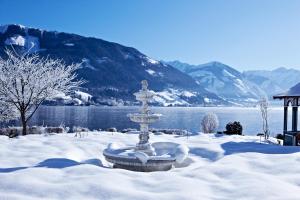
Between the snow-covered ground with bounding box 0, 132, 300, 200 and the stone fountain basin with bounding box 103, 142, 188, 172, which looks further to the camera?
the stone fountain basin with bounding box 103, 142, 188, 172

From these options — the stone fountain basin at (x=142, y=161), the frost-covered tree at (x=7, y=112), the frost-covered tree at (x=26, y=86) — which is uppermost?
the frost-covered tree at (x=26, y=86)

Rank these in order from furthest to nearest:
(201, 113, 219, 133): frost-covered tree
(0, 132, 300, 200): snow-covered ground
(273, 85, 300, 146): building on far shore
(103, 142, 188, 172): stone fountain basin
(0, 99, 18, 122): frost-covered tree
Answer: (201, 113, 219, 133): frost-covered tree → (0, 99, 18, 122): frost-covered tree → (273, 85, 300, 146): building on far shore → (103, 142, 188, 172): stone fountain basin → (0, 132, 300, 200): snow-covered ground

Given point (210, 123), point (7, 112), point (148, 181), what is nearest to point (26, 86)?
point (7, 112)

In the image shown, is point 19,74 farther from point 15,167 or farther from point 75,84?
point 15,167

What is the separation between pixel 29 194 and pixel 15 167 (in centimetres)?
440

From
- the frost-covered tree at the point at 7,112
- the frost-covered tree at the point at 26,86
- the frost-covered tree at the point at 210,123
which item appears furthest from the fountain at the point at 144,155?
the frost-covered tree at the point at 210,123

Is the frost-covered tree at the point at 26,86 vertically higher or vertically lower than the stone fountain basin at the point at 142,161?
higher

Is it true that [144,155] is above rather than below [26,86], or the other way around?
below

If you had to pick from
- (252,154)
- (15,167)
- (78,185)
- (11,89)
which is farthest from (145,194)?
(11,89)

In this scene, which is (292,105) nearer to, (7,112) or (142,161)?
(142,161)

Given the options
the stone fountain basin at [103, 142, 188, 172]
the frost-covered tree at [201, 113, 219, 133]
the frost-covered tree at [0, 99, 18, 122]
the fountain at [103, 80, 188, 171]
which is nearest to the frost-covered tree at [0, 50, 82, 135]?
the frost-covered tree at [0, 99, 18, 122]

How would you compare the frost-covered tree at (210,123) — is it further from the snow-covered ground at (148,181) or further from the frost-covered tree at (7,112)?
the snow-covered ground at (148,181)

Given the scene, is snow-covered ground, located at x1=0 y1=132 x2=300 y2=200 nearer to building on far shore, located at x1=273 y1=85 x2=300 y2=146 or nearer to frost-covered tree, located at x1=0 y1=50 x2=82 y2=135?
building on far shore, located at x1=273 y1=85 x2=300 y2=146

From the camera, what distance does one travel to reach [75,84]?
33.3 meters
